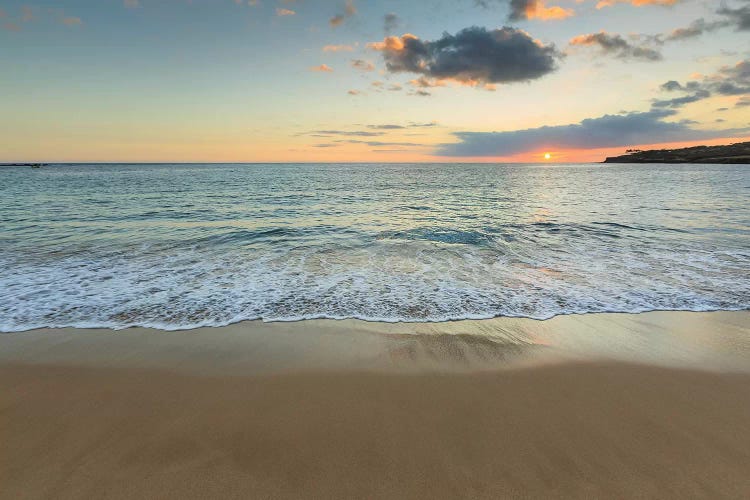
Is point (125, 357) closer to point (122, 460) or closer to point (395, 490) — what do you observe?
point (122, 460)

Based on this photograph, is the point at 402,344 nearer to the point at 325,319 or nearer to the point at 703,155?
the point at 325,319

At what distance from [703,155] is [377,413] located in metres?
191

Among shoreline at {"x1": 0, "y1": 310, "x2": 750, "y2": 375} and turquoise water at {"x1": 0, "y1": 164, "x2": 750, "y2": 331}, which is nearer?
shoreline at {"x1": 0, "y1": 310, "x2": 750, "y2": 375}

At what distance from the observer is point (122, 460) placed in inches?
128

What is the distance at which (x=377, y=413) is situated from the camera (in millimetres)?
3893

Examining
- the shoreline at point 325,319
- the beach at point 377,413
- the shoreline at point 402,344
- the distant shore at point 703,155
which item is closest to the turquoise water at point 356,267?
the shoreline at point 325,319

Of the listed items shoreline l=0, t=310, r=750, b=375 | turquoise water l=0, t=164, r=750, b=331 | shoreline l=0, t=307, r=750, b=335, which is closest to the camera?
shoreline l=0, t=310, r=750, b=375

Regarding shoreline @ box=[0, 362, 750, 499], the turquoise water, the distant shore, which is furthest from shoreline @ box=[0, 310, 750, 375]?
the distant shore

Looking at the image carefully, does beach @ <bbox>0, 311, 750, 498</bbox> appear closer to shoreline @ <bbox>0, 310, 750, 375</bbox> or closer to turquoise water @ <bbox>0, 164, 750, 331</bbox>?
shoreline @ <bbox>0, 310, 750, 375</bbox>

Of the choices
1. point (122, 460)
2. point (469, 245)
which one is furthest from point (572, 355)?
point (469, 245)

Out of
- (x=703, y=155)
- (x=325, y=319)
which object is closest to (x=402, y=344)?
(x=325, y=319)

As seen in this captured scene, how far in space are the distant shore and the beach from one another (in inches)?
6122

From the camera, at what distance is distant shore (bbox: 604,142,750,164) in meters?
118

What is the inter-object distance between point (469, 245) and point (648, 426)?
9.93 meters
